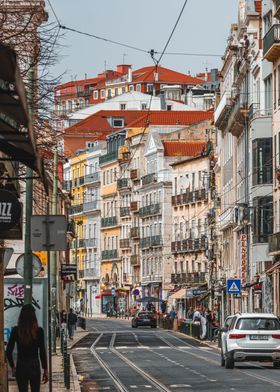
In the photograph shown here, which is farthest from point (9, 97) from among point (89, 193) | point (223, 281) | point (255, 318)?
point (89, 193)

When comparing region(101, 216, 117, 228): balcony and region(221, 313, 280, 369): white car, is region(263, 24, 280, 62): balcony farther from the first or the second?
region(101, 216, 117, 228): balcony

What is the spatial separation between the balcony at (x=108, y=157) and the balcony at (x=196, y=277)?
1350 inches

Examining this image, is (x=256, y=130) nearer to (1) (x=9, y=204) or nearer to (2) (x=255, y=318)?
(2) (x=255, y=318)

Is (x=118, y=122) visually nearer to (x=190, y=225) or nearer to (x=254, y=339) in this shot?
(x=190, y=225)

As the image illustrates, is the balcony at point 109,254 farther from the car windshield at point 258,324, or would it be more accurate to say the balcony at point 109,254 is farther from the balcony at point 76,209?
the car windshield at point 258,324

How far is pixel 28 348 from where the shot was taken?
1741 centimetres

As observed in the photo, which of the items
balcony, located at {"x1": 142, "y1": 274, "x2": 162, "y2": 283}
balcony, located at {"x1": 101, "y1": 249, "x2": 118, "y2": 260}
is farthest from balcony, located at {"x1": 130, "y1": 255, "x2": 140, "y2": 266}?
balcony, located at {"x1": 101, "y1": 249, "x2": 118, "y2": 260}

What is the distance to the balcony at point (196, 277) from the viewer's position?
12219cm

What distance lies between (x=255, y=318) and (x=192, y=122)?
366ft

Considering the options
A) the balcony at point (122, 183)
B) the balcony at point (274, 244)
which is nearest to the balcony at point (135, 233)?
the balcony at point (122, 183)

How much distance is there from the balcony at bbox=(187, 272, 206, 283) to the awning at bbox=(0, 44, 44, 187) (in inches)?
4317

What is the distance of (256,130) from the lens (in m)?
69.7

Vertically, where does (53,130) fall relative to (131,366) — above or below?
above

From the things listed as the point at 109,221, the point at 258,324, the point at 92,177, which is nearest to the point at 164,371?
the point at 258,324
